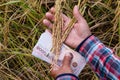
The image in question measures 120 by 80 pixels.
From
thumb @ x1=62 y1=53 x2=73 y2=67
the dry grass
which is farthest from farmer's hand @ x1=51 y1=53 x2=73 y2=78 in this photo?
the dry grass

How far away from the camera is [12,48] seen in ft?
6.46

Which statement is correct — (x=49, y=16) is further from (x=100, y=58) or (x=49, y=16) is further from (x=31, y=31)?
(x=100, y=58)

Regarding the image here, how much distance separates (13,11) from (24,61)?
25 centimetres

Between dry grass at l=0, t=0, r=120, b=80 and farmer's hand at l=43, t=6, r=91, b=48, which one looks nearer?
farmer's hand at l=43, t=6, r=91, b=48

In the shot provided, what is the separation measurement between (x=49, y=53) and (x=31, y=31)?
0.20 meters

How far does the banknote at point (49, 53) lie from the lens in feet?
5.90

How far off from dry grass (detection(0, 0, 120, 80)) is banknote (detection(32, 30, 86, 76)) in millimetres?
101

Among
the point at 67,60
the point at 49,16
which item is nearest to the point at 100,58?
the point at 67,60

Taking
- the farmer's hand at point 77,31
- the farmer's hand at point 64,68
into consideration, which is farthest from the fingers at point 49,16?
the farmer's hand at point 64,68

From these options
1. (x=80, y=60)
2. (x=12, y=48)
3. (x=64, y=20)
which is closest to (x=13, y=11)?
(x=12, y=48)

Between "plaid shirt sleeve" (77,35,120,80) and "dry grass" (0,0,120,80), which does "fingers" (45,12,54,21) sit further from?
"plaid shirt sleeve" (77,35,120,80)

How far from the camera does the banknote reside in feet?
5.90

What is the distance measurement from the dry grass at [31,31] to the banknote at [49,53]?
101mm

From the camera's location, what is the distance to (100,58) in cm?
175
